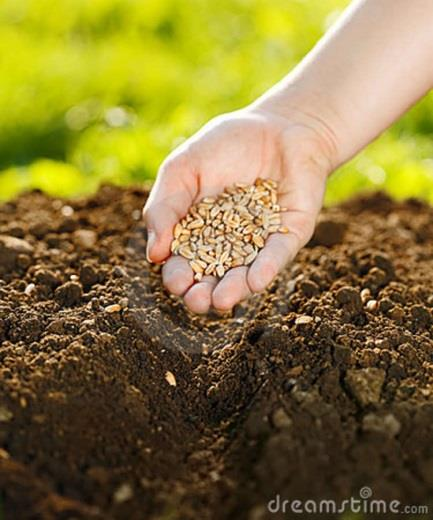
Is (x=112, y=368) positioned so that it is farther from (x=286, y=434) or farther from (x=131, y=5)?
(x=131, y=5)

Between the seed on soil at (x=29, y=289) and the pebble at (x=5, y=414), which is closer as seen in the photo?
the pebble at (x=5, y=414)

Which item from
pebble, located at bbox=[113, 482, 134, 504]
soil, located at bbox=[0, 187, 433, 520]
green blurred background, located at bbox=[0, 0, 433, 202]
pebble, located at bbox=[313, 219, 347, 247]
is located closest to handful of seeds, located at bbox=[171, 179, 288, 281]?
soil, located at bbox=[0, 187, 433, 520]

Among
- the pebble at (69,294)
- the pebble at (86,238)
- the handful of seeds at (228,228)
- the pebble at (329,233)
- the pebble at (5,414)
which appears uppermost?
the pebble at (329,233)

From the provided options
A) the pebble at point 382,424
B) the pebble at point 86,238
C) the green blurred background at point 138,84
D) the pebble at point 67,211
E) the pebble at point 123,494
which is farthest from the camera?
the green blurred background at point 138,84

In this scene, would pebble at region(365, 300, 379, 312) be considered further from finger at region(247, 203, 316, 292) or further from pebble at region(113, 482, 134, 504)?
pebble at region(113, 482, 134, 504)

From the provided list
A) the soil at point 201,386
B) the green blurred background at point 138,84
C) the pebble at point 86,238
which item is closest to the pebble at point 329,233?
the soil at point 201,386

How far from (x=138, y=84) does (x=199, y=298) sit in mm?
3024

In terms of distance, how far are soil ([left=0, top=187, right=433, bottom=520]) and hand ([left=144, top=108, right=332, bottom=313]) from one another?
16 centimetres

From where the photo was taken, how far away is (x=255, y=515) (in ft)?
6.43

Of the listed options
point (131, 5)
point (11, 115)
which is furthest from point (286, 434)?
point (131, 5)

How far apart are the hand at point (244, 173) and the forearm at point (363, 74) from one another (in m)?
0.07

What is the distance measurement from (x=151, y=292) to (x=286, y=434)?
0.90m

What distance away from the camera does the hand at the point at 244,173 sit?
9.19 feet

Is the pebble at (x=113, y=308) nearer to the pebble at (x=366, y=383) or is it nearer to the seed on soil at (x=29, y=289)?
the seed on soil at (x=29, y=289)
